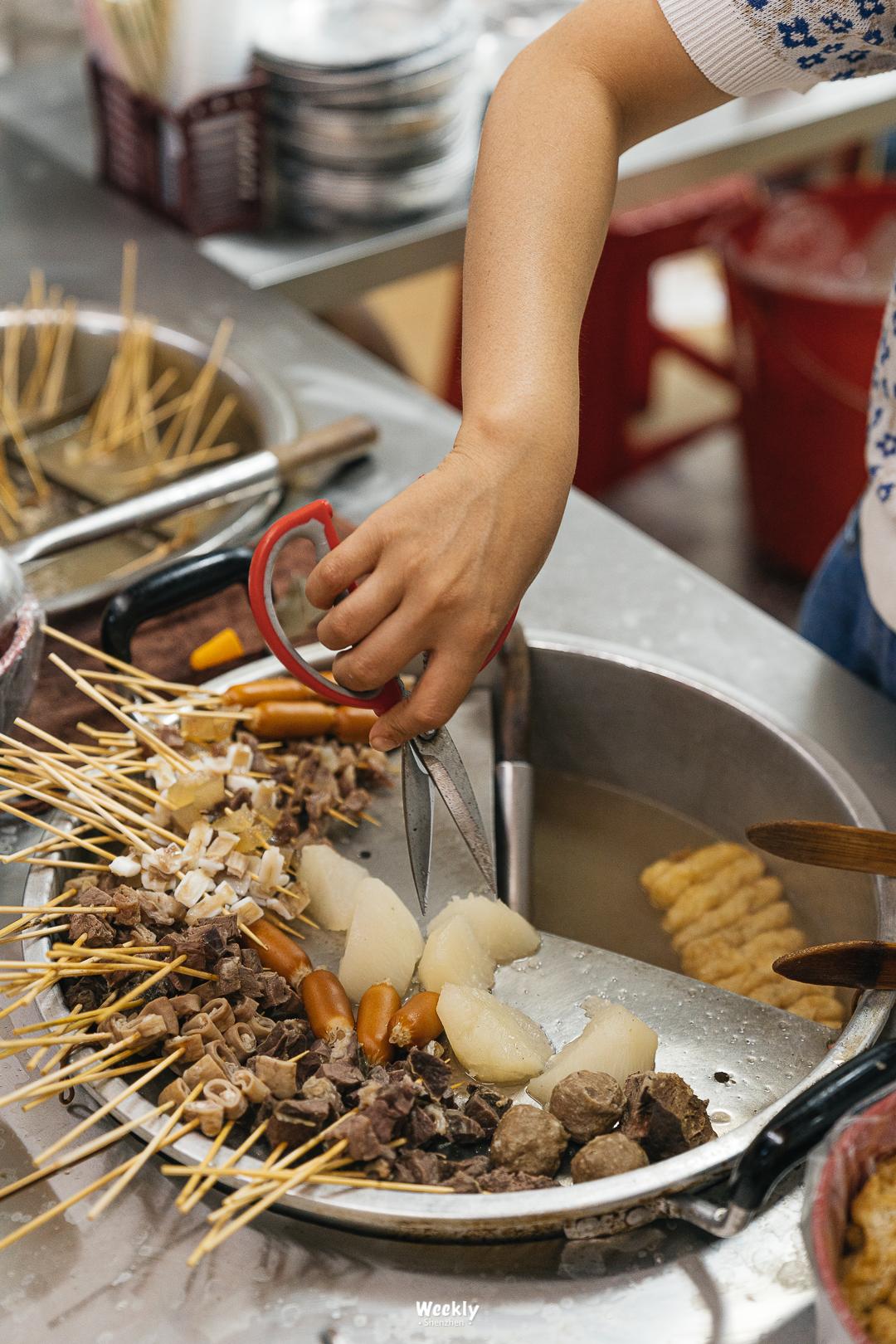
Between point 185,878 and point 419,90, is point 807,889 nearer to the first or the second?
point 185,878

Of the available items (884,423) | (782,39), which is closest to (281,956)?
(884,423)

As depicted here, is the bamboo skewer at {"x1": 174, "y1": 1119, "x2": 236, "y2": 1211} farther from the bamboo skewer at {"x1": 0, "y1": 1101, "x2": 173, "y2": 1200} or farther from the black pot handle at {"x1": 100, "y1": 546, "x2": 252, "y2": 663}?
the black pot handle at {"x1": 100, "y1": 546, "x2": 252, "y2": 663}

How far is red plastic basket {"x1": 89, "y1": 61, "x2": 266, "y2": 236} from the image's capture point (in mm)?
2295

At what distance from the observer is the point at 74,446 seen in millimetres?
2182

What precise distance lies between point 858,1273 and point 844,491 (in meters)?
2.82

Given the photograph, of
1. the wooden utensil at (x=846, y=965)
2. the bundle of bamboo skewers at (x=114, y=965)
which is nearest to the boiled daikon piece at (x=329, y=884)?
the bundle of bamboo skewers at (x=114, y=965)

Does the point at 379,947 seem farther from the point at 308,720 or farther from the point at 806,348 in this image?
the point at 806,348

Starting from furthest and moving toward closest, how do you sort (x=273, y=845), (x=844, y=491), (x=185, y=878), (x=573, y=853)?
(x=844, y=491)
(x=573, y=853)
(x=273, y=845)
(x=185, y=878)

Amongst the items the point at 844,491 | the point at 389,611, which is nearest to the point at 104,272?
the point at 389,611

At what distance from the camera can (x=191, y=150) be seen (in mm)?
2318

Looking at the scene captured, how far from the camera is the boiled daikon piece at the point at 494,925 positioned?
1.29m

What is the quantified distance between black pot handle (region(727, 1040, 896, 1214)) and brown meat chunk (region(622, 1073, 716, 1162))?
0.10 meters

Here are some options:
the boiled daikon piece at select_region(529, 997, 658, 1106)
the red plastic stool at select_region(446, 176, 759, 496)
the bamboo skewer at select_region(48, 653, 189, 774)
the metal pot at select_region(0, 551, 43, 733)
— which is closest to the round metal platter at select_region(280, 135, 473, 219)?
the red plastic stool at select_region(446, 176, 759, 496)

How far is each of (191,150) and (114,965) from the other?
1.68m
